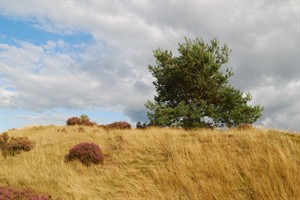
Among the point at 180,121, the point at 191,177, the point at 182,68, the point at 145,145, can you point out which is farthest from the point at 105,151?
the point at 182,68

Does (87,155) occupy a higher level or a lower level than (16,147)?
lower

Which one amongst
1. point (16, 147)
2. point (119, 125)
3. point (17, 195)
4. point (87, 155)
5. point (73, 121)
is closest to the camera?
point (17, 195)

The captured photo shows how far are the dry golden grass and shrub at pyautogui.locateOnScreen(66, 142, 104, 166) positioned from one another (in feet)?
1.12

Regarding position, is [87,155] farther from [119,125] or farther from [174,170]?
[119,125]

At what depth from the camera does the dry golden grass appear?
26.8ft

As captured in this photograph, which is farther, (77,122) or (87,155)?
(77,122)

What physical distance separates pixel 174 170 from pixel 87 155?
4.14 m

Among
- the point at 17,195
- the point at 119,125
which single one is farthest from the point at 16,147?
the point at 17,195

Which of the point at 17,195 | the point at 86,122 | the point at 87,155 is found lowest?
the point at 17,195

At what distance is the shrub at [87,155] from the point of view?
12617 millimetres

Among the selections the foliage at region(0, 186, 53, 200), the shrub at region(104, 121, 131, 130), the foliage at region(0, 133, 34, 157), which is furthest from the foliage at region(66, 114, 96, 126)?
the foliage at region(0, 186, 53, 200)

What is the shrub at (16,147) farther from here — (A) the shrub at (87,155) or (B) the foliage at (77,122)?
(B) the foliage at (77,122)

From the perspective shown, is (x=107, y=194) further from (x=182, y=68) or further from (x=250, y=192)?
(x=182, y=68)

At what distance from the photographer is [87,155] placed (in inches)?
504
